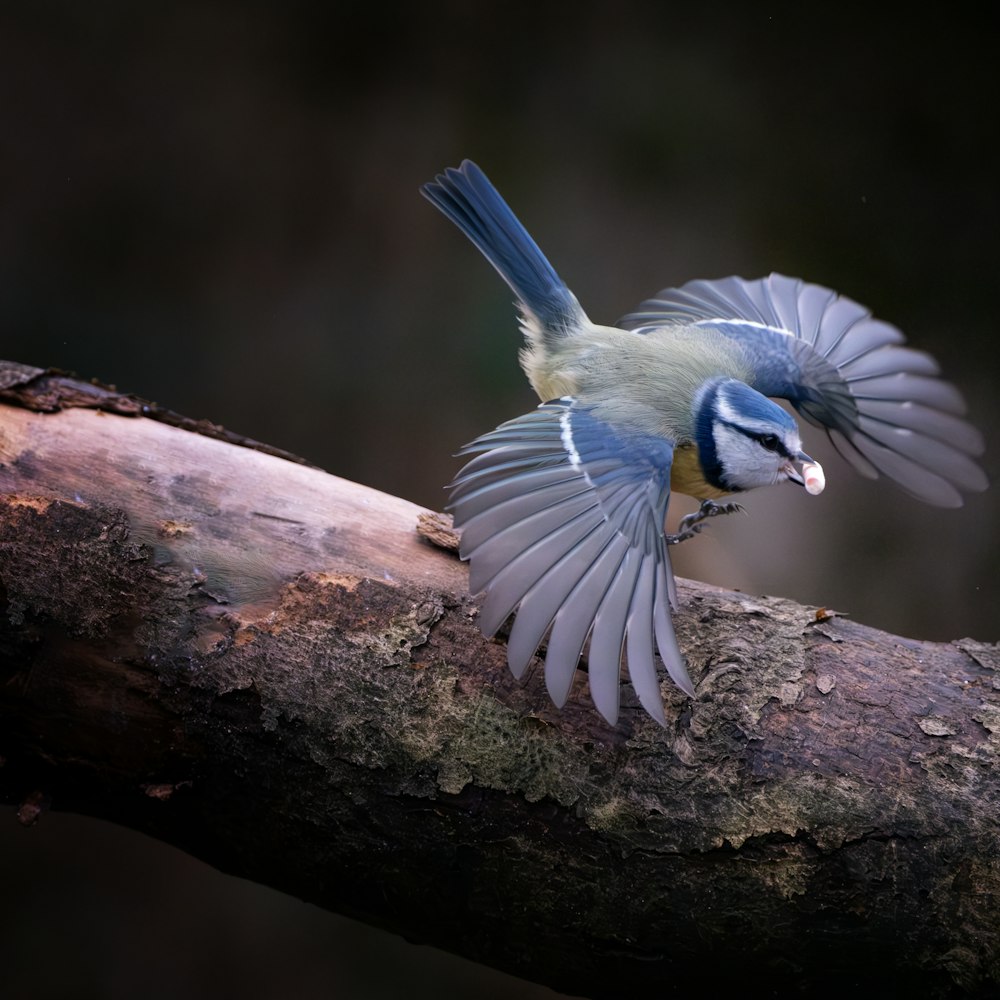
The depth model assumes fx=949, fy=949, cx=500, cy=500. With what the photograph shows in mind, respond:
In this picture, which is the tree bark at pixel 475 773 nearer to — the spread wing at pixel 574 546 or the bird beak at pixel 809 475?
the spread wing at pixel 574 546

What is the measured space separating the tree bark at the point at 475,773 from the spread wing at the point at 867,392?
2.31 ft

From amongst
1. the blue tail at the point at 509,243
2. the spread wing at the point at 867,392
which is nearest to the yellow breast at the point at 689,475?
the spread wing at the point at 867,392

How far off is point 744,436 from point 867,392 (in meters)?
0.46

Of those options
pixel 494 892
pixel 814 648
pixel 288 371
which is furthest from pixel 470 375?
pixel 494 892

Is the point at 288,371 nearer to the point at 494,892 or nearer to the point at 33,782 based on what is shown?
the point at 33,782

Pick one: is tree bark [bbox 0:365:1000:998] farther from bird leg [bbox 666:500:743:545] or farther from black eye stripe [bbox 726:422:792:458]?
black eye stripe [bbox 726:422:792:458]

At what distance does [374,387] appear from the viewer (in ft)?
10.7

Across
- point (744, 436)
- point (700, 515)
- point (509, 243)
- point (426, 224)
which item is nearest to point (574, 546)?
point (700, 515)

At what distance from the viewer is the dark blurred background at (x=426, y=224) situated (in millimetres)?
2895

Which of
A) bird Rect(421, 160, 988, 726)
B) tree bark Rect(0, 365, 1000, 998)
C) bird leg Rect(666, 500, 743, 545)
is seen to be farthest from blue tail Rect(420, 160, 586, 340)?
tree bark Rect(0, 365, 1000, 998)

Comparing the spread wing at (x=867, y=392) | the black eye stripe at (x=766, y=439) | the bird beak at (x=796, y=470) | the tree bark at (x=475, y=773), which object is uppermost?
the spread wing at (x=867, y=392)

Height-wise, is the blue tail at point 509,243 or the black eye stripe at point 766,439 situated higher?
the blue tail at point 509,243

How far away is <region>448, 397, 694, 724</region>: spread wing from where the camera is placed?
1240 millimetres

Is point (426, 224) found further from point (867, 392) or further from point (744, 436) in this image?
point (744, 436)
